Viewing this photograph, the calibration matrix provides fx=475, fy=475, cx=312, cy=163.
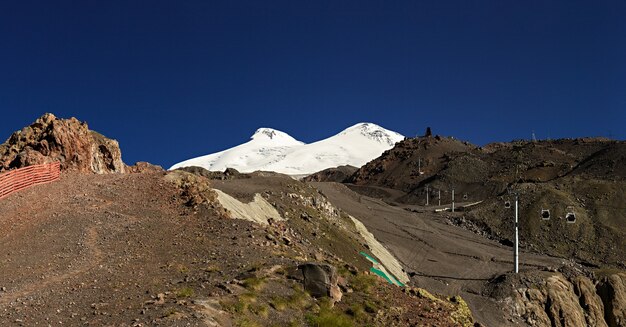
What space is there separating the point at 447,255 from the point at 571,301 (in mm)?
16899

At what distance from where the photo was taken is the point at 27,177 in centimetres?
2908

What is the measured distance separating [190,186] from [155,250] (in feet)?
25.2

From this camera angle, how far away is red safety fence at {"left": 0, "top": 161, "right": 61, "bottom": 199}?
27.4m

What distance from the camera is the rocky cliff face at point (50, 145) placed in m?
32.4

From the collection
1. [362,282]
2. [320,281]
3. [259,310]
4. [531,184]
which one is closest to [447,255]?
[531,184]

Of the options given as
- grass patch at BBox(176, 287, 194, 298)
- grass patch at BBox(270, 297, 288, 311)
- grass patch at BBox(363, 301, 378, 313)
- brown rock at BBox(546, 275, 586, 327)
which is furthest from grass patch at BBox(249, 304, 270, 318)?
brown rock at BBox(546, 275, 586, 327)

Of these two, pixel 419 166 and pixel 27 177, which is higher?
pixel 419 166

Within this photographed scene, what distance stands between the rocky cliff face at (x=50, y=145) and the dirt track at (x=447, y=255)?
32.8 metres

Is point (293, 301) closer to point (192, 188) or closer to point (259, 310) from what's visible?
point (259, 310)

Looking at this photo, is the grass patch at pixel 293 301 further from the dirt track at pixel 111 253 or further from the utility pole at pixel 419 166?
the utility pole at pixel 419 166

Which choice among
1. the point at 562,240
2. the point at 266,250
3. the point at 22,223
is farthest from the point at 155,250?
the point at 562,240

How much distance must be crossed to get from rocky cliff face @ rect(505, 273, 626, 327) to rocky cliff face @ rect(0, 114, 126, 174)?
1510 inches

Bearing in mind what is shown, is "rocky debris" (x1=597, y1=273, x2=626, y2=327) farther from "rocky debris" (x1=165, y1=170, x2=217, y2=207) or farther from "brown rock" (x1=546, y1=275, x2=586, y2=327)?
"rocky debris" (x1=165, y1=170, x2=217, y2=207)

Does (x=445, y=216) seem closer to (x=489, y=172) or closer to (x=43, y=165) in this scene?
(x=489, y=172)
